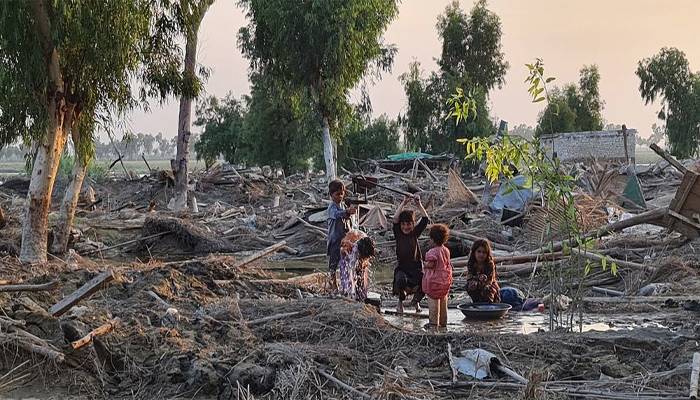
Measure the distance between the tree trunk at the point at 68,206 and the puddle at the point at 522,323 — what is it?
9.08 m

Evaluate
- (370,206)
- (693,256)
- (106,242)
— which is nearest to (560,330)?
(693,256)

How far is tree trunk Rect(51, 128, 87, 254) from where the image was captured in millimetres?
15766

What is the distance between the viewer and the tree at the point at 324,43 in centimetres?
2642

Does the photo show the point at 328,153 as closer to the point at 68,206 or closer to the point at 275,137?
the point at 68,206

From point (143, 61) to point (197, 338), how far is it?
9.35 meters

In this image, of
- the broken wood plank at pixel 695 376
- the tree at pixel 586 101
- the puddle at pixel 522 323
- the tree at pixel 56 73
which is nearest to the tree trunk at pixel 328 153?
the tree at pixel 56 73

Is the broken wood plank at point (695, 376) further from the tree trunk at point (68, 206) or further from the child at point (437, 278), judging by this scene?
the tree trunk at point (68, 206)

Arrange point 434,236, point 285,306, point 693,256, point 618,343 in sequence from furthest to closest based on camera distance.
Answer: point 693,256
point 434,236
point 285,306
point 618,343

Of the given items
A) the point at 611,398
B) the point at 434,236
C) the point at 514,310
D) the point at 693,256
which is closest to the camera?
the point at 611,398

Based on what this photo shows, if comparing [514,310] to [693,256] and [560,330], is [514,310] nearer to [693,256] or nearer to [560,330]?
[560,330]

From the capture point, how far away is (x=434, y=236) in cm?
836

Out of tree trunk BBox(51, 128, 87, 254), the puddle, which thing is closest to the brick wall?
tree trunk BBox(51, 128, 87, 254)

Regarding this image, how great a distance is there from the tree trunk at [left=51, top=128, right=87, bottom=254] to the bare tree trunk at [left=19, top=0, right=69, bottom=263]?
1.80m

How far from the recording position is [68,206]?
1622 centimetres
